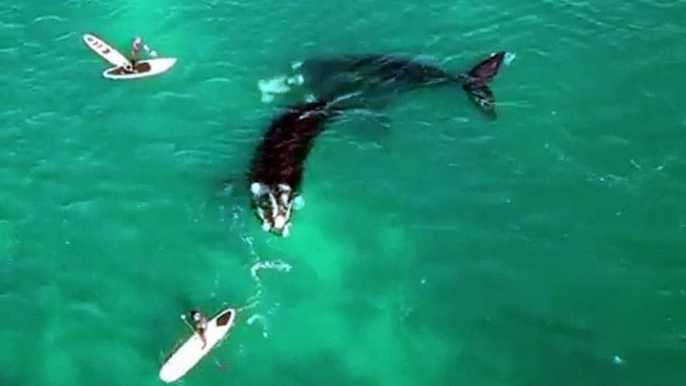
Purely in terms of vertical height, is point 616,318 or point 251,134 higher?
point 251,134

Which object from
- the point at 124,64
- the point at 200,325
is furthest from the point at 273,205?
the point at 124,64

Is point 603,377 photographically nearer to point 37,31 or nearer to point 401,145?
point 401,145

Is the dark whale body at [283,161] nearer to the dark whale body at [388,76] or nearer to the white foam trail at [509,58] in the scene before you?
the dark whale body at [388,76]

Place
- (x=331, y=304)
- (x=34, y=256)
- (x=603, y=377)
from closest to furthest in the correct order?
(x=603, y=377) < (x=331, y=304) < (x=34, y=256)

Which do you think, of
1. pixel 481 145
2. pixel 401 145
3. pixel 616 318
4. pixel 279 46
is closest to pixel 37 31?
pixel 279 46

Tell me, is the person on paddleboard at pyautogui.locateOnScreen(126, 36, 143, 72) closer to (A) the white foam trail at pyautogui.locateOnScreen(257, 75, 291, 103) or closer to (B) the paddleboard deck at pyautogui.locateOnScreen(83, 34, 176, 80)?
(B) the paddleboard deck at pyautogui.locateOnScreen(83, 34, 176, 80)

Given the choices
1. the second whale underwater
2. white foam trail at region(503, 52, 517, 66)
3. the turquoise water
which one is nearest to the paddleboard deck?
the turquoise water

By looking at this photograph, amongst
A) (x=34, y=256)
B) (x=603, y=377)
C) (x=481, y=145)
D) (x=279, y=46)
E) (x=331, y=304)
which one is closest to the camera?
(x=603, y=377)

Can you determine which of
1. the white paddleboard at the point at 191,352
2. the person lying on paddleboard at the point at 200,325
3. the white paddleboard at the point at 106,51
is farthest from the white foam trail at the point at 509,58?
the person lying on paddleboard at the point at 200,325
